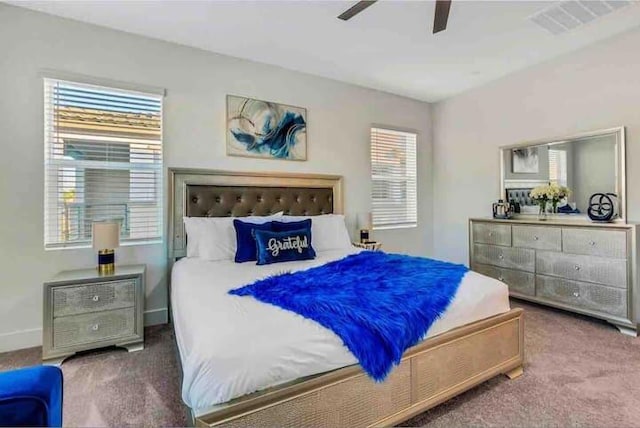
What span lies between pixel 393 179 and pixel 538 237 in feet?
6.29

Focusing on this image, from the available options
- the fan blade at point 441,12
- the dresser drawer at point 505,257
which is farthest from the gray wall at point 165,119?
the fan blade at point 441,12

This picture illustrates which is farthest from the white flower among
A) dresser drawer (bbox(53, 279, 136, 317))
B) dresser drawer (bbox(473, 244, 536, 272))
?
dresser drawer (bbox(53, 279, 136, 317))

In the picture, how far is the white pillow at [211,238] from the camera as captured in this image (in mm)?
2752

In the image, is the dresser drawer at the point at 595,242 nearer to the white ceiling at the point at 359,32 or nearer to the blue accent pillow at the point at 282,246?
the white ceiling at the point at 359,32

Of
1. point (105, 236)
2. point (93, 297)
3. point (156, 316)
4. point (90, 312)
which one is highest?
point (105, 236)

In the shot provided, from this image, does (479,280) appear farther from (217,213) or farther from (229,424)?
(217,213)

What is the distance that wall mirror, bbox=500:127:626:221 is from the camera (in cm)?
304

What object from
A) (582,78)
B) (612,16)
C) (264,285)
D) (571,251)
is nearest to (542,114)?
(582,78)

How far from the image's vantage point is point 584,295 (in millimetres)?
2949

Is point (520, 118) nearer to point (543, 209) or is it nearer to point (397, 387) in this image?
point (543, 209)

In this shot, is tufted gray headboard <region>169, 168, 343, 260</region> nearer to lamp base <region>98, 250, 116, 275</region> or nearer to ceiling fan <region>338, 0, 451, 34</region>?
lamp base <region>98, 250, 116, 275</region>

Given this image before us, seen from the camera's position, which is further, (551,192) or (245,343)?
(551,192)

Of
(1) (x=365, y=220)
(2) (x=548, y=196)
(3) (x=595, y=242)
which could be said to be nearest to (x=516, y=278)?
(3) (x=595, y=242)

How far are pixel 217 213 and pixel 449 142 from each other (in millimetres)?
3486
